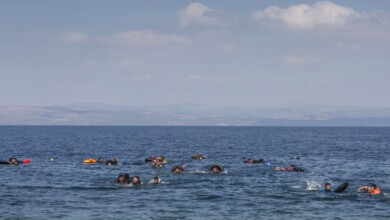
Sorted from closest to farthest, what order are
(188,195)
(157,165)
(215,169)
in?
1. (188,195)
2. (215,169)
3. (157,165)

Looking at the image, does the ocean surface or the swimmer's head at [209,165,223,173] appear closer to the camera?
the ocean surface

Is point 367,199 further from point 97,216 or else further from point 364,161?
point 364,161

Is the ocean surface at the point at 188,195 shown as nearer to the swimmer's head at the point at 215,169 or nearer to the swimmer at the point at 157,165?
the swimmer's head at the point at 215,169

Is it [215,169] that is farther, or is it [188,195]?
[215,169]

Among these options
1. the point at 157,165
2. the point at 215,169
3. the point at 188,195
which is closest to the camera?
the point at 188,195

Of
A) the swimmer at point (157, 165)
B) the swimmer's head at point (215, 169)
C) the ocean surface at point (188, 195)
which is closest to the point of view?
the ocean surface at point (188, 195)

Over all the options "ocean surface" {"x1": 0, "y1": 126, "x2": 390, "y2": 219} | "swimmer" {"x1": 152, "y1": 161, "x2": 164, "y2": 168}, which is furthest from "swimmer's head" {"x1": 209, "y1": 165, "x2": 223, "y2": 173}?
"swimmer" {"x1": 152, "y1": 161, "x2": 164, "y2": 168}

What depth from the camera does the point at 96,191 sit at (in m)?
50.8

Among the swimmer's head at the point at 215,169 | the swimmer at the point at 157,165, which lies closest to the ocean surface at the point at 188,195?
the swimmer's head at the point at 215,169

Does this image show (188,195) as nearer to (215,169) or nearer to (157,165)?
(215,169)

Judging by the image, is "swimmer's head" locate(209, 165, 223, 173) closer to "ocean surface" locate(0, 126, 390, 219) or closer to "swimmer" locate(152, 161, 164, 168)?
"ocean surface" locate(0, 126, 390, 219)

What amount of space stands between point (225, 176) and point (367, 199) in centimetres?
1966

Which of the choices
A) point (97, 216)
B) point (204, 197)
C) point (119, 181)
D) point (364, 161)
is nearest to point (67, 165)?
point (119, 181)

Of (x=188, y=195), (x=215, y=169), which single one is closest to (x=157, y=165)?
(x=215, y=169)
